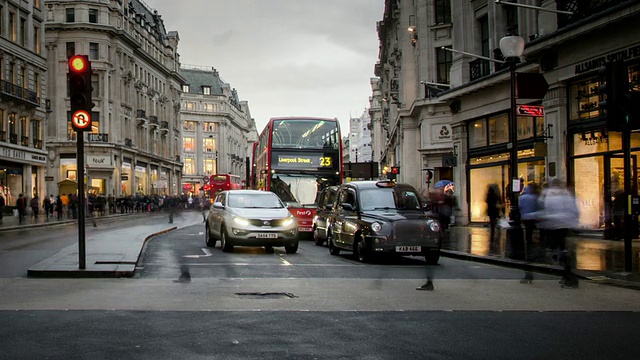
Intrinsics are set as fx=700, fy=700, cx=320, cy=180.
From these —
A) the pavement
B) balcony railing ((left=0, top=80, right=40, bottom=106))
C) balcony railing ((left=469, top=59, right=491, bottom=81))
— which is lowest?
the pavement

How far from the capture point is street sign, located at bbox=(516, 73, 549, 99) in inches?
871

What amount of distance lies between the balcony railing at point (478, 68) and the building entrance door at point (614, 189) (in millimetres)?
9747

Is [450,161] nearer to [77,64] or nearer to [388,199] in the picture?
[388,199]

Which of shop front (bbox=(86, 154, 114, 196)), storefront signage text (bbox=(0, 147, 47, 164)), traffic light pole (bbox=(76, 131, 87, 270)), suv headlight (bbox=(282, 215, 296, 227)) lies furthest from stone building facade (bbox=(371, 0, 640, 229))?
shop front (bbox=(86, 154, 114, 196))

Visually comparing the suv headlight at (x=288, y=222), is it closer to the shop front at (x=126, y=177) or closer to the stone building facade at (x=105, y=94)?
the stone building facade at (x=105, y=94)

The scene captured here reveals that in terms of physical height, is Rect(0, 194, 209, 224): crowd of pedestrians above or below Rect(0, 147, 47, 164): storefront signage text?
below

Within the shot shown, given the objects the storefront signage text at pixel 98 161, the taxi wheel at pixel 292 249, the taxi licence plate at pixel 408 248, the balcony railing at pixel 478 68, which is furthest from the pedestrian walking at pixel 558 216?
the storefront signage text at pixel 98 161

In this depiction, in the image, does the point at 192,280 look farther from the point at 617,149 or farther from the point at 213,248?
the point at 617,149

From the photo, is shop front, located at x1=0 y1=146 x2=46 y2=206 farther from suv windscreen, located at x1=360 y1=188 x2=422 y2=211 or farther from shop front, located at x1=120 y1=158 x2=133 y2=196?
suv windscreen, located at x1=360 y1=188 x2=422 y2=211

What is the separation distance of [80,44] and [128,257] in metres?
61.7

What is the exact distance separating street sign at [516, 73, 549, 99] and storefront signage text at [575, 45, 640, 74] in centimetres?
131

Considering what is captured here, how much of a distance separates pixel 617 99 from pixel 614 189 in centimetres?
888

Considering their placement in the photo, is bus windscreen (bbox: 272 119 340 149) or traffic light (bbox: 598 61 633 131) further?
bus windscreen (bbox: 272 119 340 149)

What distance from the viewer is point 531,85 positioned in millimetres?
22344
